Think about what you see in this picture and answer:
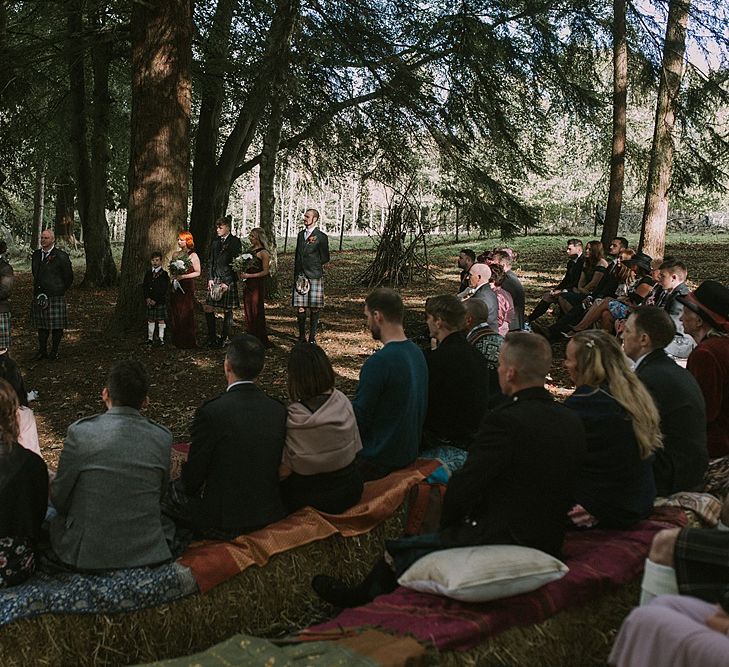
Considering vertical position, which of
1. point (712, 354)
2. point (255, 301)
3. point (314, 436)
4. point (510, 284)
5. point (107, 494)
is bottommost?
point (107, 494)

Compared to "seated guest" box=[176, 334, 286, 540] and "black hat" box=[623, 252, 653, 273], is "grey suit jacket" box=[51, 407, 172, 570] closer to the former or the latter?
"seated guest" box=[176, 334, 286, 540]

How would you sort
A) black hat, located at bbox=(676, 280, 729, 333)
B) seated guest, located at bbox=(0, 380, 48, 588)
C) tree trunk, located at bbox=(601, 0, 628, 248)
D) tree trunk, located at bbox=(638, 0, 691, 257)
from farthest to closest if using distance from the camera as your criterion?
tree trunk, located at bbox=(601, 0, 628, 248) → tree trunk, located at bbox=(638, 0, 691, 257) → black hat, located at bbox=(676, 280, 729, 333) → seated guest, located at bbox=(0, 380, 48, 588)

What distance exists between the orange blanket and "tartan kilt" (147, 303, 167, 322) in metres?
6.20

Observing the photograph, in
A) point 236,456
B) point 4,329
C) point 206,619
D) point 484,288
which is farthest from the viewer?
point 4,329

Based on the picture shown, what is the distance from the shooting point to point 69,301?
620 inches

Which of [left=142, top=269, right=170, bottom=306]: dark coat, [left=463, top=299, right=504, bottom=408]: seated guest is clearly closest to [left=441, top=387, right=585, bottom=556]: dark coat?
[left=463, top=299, right=504, bottom=408]: seated guest

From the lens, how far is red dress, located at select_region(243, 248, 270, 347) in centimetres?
1041

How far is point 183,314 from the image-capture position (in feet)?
34.1

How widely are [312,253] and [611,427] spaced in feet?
22.7

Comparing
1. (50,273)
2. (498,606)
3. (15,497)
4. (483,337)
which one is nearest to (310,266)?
(50,273)

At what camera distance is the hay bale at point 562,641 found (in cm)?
310

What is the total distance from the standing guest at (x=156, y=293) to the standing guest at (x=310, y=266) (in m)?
1.70

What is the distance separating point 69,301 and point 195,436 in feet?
42.0

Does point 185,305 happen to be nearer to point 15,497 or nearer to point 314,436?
point 314,436
